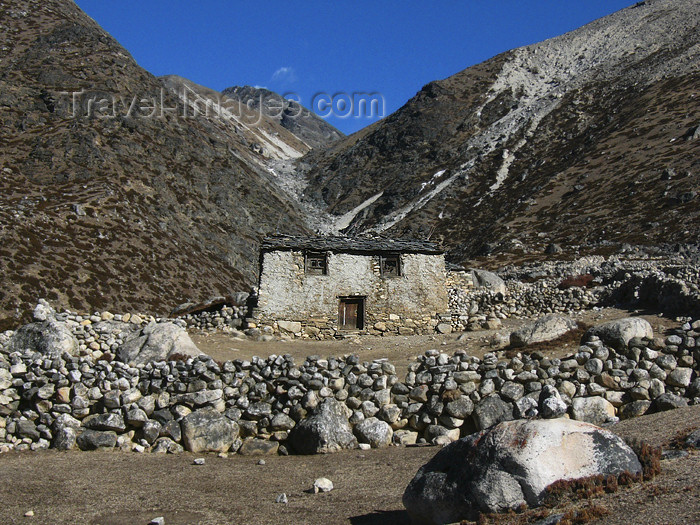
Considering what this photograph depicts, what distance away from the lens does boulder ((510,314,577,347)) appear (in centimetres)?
1766

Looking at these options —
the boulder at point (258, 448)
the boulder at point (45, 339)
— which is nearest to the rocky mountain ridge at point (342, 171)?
the boulder at point (45, 339)

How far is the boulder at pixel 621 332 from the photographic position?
46.6 ft

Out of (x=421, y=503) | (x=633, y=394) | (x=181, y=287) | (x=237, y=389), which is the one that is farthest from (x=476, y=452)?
(x=181, y=287)

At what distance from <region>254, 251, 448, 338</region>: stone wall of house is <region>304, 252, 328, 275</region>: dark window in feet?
0.75

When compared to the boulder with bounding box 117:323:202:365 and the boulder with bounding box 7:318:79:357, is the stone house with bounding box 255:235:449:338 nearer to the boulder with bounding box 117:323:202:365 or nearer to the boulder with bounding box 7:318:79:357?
the boulder with bounding box 117:323:202:365

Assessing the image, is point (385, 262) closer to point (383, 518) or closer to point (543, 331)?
point (543, 331)

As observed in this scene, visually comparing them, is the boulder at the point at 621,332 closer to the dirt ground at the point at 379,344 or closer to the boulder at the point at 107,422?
the dirt ground at the point at 379,344

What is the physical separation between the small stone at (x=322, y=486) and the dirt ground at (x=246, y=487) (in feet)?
0.47

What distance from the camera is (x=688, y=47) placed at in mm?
108125

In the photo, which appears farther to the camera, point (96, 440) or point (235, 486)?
point (96, 440)

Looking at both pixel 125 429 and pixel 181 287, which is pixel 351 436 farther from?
pixel 181 287

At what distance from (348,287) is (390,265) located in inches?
102

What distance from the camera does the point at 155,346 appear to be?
1700 cm

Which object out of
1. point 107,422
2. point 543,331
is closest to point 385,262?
point 543,331
